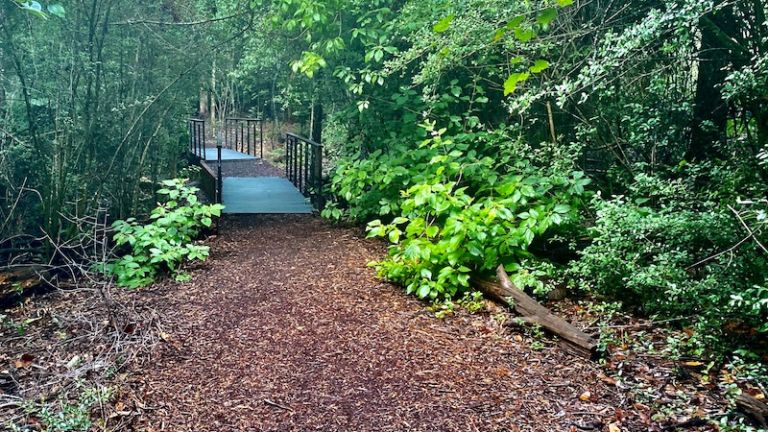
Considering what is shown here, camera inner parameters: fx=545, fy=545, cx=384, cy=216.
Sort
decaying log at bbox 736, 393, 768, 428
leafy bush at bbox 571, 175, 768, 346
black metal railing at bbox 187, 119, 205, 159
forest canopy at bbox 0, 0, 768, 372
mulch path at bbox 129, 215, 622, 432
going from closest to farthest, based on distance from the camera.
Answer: decaying log at bbox 736, 393, 768, 428, mulch path at bbox 129, 215, 622, 432, leafy bush at bbox 571, 175, 768, 346, forest canopy at bbox 0, 0, 768, 372, black metal railing at bbox 187, 119, 205, 159

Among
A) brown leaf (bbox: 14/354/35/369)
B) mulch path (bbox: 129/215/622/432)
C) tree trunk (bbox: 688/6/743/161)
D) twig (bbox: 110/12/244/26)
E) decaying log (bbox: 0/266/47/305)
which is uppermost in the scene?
twig (bbox: 110/12/244/26)

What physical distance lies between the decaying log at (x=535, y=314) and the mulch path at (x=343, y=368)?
0.09 metres

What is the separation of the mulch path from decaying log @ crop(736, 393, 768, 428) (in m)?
0.51

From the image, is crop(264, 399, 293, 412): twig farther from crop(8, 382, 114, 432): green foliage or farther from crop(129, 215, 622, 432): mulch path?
crop(8, 382, 114, 432): green foliage

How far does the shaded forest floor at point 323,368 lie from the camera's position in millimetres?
2412

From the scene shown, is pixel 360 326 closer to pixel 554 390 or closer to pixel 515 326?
pixel 515 326

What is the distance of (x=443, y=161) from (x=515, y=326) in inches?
63.1

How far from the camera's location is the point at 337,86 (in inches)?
249

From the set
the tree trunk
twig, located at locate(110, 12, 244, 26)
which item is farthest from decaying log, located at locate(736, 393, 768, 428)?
twig, located at locate(110, 12, 244, 26)

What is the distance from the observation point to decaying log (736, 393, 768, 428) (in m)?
2.26

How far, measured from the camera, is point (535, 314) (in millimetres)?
3246

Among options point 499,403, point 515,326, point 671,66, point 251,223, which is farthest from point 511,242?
point 251,223

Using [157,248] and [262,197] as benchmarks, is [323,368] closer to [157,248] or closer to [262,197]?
[157,248]

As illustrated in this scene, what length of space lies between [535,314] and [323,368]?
130cm
